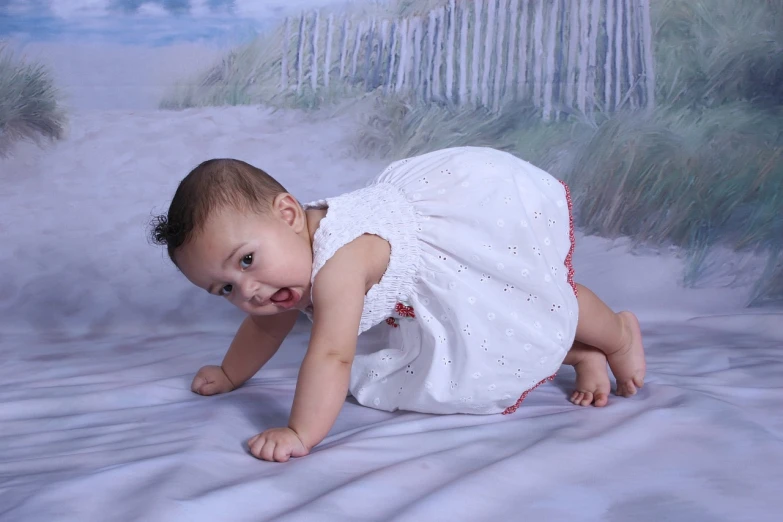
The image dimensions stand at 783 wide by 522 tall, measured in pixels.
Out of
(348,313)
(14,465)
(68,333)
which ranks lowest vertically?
(68,333)

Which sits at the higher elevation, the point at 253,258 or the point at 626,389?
the point at 253,258

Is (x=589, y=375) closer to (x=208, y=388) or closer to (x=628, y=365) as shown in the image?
(x=628, y=365)

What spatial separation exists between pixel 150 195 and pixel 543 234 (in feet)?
3.98

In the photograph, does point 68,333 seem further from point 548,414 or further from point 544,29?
point 544,29

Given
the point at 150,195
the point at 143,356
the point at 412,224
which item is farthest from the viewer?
the point at 150,195

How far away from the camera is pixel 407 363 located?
1424 millimetres

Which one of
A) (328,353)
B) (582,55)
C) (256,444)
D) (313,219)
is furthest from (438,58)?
(256,444)

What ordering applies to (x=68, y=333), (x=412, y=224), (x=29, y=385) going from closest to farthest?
(x=412, y=224) → (x=29, y=385) → (x=68, y=333)

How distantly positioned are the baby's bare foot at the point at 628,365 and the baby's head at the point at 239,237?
1.87 feet

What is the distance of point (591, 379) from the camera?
1488mm

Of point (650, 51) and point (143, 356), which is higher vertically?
point (650, 51)

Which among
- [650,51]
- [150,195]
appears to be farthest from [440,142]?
[150,195]

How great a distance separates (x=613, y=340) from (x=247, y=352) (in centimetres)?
63

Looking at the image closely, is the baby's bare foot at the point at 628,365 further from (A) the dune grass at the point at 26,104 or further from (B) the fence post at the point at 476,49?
(A) the dune grass at the point at 26,104
